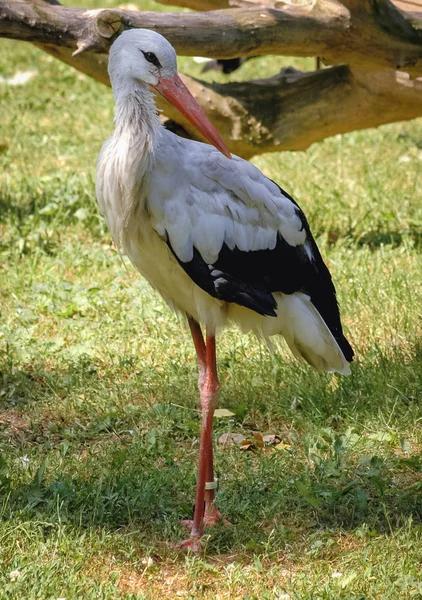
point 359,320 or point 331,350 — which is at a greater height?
point 331,350

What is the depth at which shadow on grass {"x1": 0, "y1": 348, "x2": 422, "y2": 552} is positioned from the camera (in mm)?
3484

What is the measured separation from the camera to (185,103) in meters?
3.35

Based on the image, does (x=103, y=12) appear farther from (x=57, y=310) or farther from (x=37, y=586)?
(x=37, y=586)

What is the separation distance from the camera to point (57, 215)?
6203 mm

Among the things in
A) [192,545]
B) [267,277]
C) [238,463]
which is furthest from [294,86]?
[192,545]

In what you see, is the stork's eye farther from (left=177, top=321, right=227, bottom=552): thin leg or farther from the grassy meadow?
the grassy meadow

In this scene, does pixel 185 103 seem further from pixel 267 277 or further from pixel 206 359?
pixel 206 359

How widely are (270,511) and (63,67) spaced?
7.31 meters

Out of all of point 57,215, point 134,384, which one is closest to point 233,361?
point 134,384

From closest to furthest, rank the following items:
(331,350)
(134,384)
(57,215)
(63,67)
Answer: (331,350)
(134,384)
(57,215)
(63,67)

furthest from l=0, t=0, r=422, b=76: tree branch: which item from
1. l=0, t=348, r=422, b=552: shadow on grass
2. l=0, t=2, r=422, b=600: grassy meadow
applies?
l=0, t=348, r=422, b=552: shadow on grass

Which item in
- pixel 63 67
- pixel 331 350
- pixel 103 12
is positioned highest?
pixel 103 12

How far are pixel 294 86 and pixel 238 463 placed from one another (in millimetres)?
2732

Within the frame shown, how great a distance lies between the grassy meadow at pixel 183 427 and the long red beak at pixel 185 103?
1.35 m
